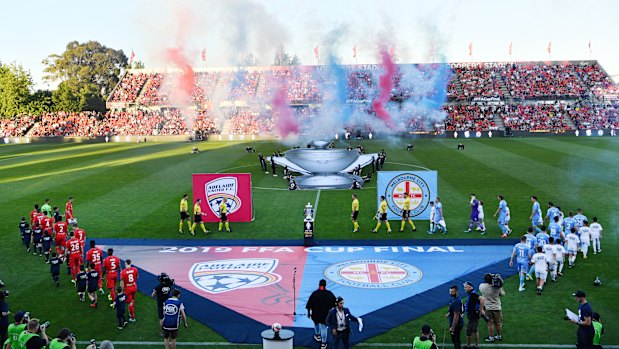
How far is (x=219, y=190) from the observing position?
854 inches

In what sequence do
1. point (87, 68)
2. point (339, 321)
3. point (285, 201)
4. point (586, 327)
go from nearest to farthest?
point (586, 327) < point (339, 321) < point (285, 201) < point (87, 68)

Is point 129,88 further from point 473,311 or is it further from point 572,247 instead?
point 473,311

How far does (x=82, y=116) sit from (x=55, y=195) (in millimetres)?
48744

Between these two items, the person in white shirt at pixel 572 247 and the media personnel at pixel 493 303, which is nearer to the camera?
the media personnel at pixel 493 303

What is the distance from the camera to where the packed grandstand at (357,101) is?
64375 millimetres

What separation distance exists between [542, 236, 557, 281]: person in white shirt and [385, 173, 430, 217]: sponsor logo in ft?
23.8

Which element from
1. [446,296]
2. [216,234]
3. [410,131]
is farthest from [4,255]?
[410,131]

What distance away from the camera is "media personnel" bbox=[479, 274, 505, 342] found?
10.7 m

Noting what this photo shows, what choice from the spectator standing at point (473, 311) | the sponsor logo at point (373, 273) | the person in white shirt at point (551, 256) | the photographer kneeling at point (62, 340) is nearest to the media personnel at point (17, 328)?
the photographer kneeling at point (62, 340)

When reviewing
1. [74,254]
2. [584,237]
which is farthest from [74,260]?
[584,237]

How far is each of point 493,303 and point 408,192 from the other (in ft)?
34.9

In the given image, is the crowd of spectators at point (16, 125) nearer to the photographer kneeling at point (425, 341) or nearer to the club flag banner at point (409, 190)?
the club flag banner at point (409, 190)

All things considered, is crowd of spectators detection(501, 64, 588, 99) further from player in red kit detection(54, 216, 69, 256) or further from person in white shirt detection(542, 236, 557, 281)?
player in red kit detection(54, 216, 69, 256)

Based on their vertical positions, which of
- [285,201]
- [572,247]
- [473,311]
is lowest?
[285,201]
